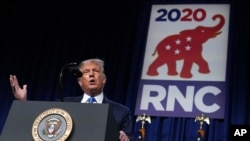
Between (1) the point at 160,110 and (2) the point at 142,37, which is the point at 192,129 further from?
(2) the point at 142,37

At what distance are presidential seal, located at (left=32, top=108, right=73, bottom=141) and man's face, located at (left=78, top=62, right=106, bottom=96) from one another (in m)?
0.82

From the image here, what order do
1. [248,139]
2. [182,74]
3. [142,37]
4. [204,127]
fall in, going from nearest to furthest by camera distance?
[248,139]
[204,127]
[182,74]
[142,37]

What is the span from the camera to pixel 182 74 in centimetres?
488

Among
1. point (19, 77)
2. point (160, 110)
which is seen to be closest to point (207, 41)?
point (160, 110)

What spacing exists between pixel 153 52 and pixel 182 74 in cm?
43

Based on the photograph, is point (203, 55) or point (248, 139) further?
point (203, 55)

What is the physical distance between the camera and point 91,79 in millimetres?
2426

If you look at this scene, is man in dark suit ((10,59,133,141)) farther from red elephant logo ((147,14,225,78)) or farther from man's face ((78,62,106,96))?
red elephant logo ((147,14,225,78))

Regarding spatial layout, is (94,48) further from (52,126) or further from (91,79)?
(52,126)

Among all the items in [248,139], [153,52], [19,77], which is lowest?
[248,139]

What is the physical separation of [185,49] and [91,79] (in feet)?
8.94

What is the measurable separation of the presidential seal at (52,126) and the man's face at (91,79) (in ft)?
2.67

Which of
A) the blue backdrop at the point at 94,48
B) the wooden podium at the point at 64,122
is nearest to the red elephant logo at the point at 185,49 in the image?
the blue backdrop at the point at 94,48

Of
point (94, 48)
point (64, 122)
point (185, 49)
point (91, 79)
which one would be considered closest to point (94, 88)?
point (91, 79)
